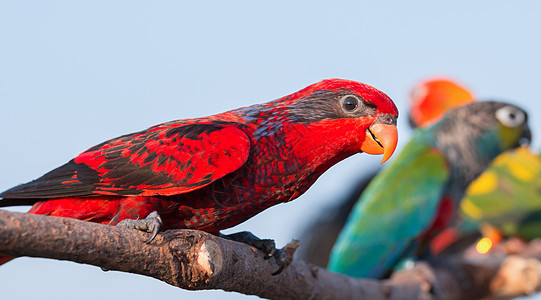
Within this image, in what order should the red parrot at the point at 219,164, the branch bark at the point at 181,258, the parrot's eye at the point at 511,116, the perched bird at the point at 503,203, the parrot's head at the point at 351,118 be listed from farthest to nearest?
the perched bird at the point at 503,203, the parrot's eye at the point at 511,116, the parrot's head at the point at 351,118, the red parrot at the point at 219,164, the branch bark at the point at 181,258

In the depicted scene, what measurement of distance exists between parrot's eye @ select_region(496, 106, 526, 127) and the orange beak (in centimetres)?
281

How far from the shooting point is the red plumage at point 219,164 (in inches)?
80.5

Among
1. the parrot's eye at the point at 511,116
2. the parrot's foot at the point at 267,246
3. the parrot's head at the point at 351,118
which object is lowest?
the parrot's eye at the point at 511,116

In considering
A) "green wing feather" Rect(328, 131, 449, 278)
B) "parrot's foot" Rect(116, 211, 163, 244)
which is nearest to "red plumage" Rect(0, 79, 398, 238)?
"parrot's foot" Rect(116, 211, 163, 244)

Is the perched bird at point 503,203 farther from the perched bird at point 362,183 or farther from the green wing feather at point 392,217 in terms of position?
the perched bird at point 362,183

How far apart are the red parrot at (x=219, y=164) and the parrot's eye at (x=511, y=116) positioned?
2.77m

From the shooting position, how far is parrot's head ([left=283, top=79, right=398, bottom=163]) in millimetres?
2186

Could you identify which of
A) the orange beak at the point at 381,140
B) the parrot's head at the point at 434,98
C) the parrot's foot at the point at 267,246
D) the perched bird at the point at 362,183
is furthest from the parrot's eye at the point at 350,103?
the parrot's head at the point at 434,98

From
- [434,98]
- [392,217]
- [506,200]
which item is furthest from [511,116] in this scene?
[434,98]

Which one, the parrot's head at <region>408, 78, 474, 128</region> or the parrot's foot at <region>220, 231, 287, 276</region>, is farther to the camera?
the parrot's head at <region>408, 78, 474, 128</region>

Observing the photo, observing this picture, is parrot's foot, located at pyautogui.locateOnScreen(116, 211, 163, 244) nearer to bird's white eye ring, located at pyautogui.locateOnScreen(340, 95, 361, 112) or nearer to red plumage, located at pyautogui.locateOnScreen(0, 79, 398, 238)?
red plumage, located at pyautogui.locateOnScreen(0, 79, 398, 238)

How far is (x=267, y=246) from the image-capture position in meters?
2.38

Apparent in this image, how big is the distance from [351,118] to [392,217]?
2472 millimetres

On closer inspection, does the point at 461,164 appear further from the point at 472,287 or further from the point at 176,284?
the point at 176,284
